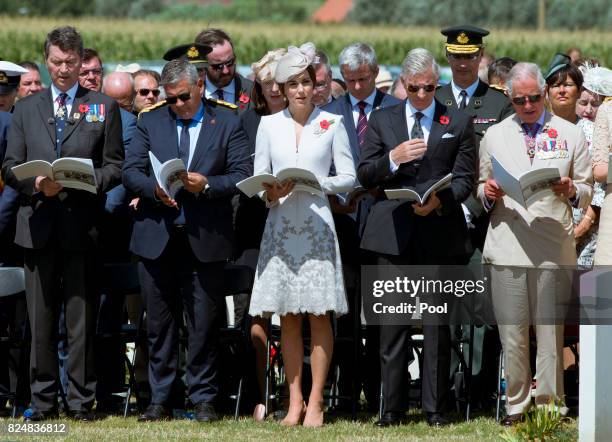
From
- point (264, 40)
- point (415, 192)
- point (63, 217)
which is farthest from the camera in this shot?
point (264, 40)

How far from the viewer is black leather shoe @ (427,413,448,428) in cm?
832

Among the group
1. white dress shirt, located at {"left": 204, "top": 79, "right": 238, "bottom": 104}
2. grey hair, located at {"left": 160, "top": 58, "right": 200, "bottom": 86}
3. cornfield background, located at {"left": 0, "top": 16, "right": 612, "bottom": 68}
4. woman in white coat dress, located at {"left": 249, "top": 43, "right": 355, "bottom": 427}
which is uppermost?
cornfield background, located at {"left": 0, "top": 16, "right": 612, "bottom": 68}

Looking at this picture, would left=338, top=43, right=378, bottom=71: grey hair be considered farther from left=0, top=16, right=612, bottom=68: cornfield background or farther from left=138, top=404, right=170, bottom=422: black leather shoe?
left=0, top=16, right=612, bottom=68: cornfield background

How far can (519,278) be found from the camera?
26.9 feet

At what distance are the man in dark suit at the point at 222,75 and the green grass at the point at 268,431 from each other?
2953mm

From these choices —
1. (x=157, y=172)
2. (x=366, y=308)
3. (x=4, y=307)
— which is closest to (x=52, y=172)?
(x=157, y=172)

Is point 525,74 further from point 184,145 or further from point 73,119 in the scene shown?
point 73,119

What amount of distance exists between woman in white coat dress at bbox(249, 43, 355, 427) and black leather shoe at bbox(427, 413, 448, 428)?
0.75 metres

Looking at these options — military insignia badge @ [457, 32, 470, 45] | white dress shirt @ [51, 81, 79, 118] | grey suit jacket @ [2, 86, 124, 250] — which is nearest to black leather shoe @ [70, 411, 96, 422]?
grey suit jacket @ [2, 86, 124, 250]

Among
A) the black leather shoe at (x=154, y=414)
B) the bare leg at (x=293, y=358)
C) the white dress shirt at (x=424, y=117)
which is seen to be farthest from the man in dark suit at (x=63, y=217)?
the white dress shirt at (x=424, y=117)

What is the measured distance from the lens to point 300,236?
27.5 feet

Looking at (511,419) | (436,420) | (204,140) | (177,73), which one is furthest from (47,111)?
(511,419)

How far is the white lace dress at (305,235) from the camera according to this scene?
329 inches

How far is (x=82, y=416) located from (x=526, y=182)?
352 cm
